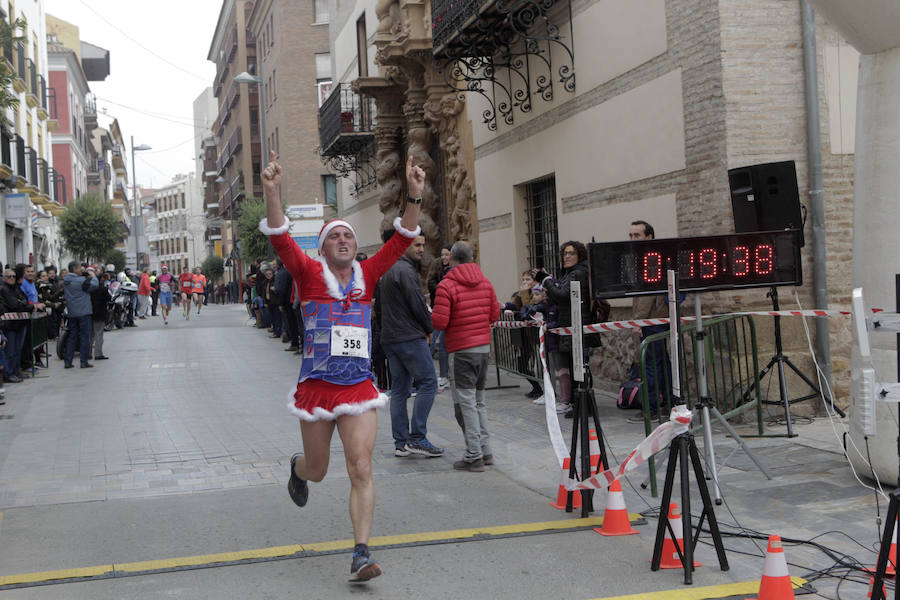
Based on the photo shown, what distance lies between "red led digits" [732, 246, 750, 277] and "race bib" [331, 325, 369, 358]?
2874 mm

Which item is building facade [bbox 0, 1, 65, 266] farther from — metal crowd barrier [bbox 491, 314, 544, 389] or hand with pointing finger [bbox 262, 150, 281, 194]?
hand with pointing finger [bbox 262, 150, 281, 194]

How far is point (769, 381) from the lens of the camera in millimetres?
9531

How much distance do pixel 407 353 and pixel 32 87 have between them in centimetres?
3218

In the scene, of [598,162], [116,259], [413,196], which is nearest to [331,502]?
[413,196]

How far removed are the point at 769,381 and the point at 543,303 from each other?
293 centimetres

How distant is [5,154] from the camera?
28000mm

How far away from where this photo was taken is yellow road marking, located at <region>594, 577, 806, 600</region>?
466 centimetres

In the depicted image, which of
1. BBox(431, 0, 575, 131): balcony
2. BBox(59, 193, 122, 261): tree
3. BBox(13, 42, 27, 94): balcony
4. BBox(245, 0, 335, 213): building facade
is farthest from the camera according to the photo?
BBox(245, 0, 335, 213): building facade

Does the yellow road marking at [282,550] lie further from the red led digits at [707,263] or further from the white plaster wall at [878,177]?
the white plaster wall at [878,177]

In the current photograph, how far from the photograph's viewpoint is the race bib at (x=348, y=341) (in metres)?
5.30

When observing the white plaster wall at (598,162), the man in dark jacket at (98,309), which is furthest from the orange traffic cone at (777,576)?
the man in dark jacket at (98,309)

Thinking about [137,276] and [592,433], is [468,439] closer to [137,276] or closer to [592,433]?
[592,433]

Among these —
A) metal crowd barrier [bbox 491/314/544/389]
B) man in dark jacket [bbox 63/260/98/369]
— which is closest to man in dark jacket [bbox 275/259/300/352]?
man in dark jacket [bbox 63/260/98/369]

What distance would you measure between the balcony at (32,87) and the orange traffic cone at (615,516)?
108ft
